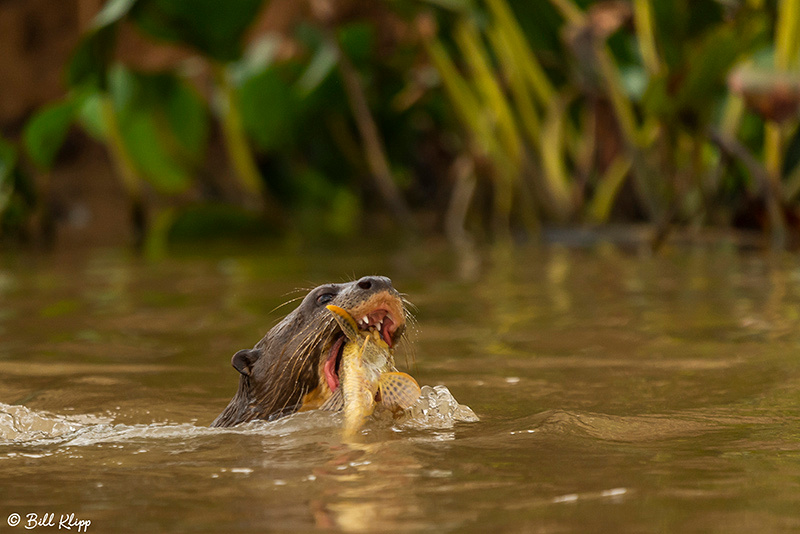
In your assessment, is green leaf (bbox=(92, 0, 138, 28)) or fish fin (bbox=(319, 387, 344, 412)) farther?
green leaf (bbox=(92, 0, 138, 28))

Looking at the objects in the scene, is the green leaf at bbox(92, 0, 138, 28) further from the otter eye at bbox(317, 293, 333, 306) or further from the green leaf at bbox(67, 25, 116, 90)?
the otter eye at bbox(317, 293, 333, 306)

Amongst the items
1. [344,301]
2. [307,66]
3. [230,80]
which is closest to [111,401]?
[344,301]

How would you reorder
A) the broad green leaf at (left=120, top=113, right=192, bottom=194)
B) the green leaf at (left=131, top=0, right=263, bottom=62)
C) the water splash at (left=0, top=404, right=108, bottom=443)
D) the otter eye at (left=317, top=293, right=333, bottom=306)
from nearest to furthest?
1. the water splash at (left=0, top=404, right=108, bottom=443)
2. the otter eye at (left=317, top=293, right=333, bottom=306)
3. the green leaf at (left=131, top=0, right=263, bottom=62)
4. the broad green leaf at (left=120, top=113, right=192, bottom=194)

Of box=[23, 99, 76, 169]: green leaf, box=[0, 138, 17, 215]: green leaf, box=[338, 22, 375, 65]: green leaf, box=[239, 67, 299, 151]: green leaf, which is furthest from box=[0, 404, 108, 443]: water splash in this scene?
box=[338, 22, 375, 65]: green leaf

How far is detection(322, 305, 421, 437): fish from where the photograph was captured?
91.5 inches

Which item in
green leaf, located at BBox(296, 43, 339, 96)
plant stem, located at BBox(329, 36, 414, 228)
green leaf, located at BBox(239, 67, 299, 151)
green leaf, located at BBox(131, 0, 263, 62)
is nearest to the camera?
green leaf, located at BBox(131, 0, 263, 62)

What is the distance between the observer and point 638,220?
326 inches

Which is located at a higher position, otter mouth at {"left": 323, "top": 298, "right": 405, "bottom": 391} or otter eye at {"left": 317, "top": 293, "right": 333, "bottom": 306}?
otter eye at {"left": 317, "top": 293, "right": 333, "bottom": 306}

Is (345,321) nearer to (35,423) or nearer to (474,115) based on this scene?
(35,423)

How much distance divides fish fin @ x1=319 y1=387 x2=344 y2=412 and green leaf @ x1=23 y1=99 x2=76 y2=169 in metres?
5.78

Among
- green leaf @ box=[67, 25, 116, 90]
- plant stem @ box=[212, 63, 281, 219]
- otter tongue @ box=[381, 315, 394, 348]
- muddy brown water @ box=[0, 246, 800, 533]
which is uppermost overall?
green leaf @ box=[67, 25, 116, 90]

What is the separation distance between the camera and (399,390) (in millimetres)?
2332

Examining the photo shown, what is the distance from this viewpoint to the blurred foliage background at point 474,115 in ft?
19.9

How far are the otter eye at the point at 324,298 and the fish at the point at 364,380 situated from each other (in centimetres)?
13
